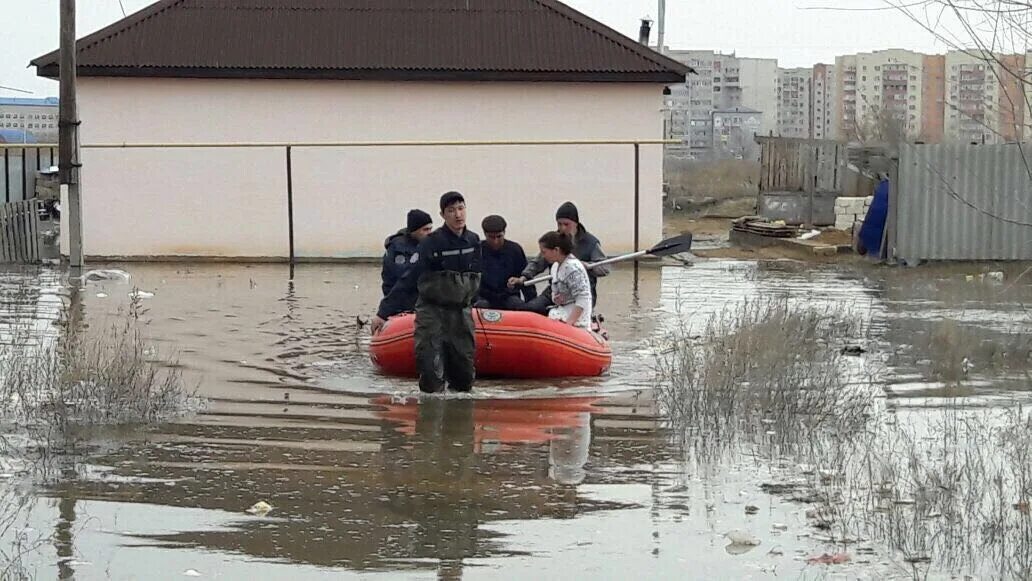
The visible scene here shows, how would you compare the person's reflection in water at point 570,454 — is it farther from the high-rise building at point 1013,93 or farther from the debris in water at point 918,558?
the high-rise building at point 1013,93

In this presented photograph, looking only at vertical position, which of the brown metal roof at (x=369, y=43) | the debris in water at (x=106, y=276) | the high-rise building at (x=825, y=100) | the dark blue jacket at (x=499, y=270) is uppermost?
the high-rise building at (x=825, y=100)

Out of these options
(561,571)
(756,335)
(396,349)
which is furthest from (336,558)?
(756,335)

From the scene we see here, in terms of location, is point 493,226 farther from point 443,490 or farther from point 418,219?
point 443,490

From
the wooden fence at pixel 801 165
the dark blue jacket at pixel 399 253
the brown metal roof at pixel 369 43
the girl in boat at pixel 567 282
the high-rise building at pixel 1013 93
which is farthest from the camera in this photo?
the wooden fence at pixel 801 165

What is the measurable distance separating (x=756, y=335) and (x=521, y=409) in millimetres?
2629

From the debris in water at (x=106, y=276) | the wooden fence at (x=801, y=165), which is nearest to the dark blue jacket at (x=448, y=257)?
the debris in water at (x=106, y=276)

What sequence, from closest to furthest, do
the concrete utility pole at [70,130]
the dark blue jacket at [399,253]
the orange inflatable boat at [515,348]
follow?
the orange inflatable boat at [515,348] → the dark blue jacket at [399,253] → the concrete utility pole at [70,130]

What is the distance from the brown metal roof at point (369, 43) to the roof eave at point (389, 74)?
2cm

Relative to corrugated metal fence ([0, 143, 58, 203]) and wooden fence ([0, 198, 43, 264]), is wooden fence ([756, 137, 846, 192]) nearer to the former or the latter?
corrugated metal fence ([0, 143, 58, 203])

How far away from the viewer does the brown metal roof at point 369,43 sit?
25703mm

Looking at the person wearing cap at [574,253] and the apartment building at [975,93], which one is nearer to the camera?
the apartment building at [975,93]

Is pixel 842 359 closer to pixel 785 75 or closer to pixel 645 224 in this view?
pixel 645 224

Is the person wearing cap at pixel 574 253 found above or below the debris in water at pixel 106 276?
above

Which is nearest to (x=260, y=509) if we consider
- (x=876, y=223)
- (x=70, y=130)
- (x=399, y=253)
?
(x=399, y=253)
